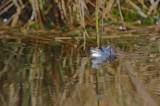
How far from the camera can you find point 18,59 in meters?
3.83

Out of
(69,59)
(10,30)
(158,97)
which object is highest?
(10,30)

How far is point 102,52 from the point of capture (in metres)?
3.77

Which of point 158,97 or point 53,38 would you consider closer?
point 158,97

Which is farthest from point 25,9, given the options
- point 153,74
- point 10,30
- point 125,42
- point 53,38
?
point 153,74

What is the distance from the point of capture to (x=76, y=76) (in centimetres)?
306

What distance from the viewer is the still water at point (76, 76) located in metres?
2.46

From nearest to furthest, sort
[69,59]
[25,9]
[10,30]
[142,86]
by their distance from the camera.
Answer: [142,86]
[69,59]
[10,30]
[25,9]

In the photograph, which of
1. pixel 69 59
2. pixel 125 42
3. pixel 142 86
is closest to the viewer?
pixel 142 86

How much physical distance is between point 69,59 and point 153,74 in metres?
0.98

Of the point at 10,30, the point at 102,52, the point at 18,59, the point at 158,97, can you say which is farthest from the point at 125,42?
the point at 158,97

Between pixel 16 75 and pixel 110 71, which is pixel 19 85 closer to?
pixel 16 75

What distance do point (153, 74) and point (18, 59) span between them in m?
1.44

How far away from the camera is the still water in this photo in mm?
2465

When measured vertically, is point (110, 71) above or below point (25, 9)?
below
